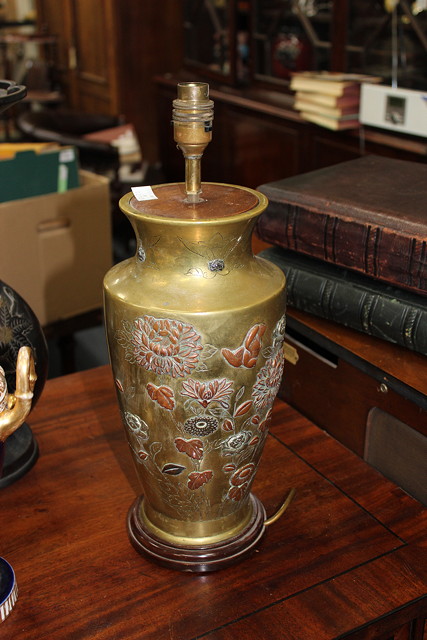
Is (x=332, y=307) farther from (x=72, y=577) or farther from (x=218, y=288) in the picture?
(x=72, y=577)

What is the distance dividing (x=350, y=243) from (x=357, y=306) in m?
0.08

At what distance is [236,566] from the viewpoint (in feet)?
2.47

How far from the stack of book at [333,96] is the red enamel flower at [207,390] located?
1.64 m

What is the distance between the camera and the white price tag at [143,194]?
702 mm

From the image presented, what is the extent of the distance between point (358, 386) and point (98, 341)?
165cm

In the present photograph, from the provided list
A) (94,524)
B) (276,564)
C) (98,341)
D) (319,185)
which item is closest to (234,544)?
(276,564)

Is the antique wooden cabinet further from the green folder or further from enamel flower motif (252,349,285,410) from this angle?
enamel flower motif (252,349,285,410)

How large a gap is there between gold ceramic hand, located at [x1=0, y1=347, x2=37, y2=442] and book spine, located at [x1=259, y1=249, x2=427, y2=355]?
0.44 metres

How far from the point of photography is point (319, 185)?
1017 mm

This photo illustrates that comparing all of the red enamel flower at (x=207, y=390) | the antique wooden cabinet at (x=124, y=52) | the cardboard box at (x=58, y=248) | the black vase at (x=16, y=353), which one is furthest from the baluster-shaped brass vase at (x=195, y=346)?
the antique wooden cabinet at (x=124, y=52)

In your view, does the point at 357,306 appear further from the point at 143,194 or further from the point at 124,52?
the point at 124,52

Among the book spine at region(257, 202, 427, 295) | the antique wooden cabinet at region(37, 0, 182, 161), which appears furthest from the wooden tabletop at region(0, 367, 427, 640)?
the antique wooden cabinet at region(37, 0, 182, 161)

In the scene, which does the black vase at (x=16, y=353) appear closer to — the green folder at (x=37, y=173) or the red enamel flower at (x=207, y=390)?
the red enamel flower at (x=207, y=390)

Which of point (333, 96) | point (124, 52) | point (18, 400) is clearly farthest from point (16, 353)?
point (124, 52)
